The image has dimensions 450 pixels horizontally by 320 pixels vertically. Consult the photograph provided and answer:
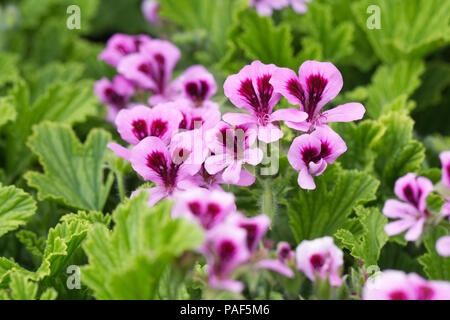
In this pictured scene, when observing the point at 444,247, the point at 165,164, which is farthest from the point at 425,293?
the point at 165,164

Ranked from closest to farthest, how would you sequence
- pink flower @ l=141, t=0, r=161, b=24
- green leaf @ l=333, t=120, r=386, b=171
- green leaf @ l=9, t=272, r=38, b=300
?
green leaf @ l=9, t=272, r=38, b=300, green leaf @ l=333, t=120, r=386, b=171, pink flower @ l=141, t=0, r=161, b=24

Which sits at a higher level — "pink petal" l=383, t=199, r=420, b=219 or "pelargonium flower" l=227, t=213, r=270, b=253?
"pink petal" l=383, t=199, r=420, b=219

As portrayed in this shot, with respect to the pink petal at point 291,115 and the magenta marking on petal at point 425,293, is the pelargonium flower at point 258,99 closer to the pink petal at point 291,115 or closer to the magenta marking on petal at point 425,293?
the pink petal at point 291,115

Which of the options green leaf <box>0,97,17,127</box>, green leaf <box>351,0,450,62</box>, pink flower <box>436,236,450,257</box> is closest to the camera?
pink flower <box>436,236,450,257</box>

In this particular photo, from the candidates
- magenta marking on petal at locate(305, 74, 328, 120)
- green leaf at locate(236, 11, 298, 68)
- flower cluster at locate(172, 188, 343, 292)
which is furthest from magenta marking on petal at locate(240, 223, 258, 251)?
green leaf at locate(236, 11, 298, 68)

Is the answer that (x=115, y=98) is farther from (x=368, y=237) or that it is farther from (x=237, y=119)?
(x=368, y=237)

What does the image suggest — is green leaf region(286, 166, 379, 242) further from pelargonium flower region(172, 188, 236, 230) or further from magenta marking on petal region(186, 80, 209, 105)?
pelargonium flower region(172, 188, 236, 230)

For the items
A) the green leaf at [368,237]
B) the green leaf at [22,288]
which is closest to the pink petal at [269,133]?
the green leaf at [368,237]
